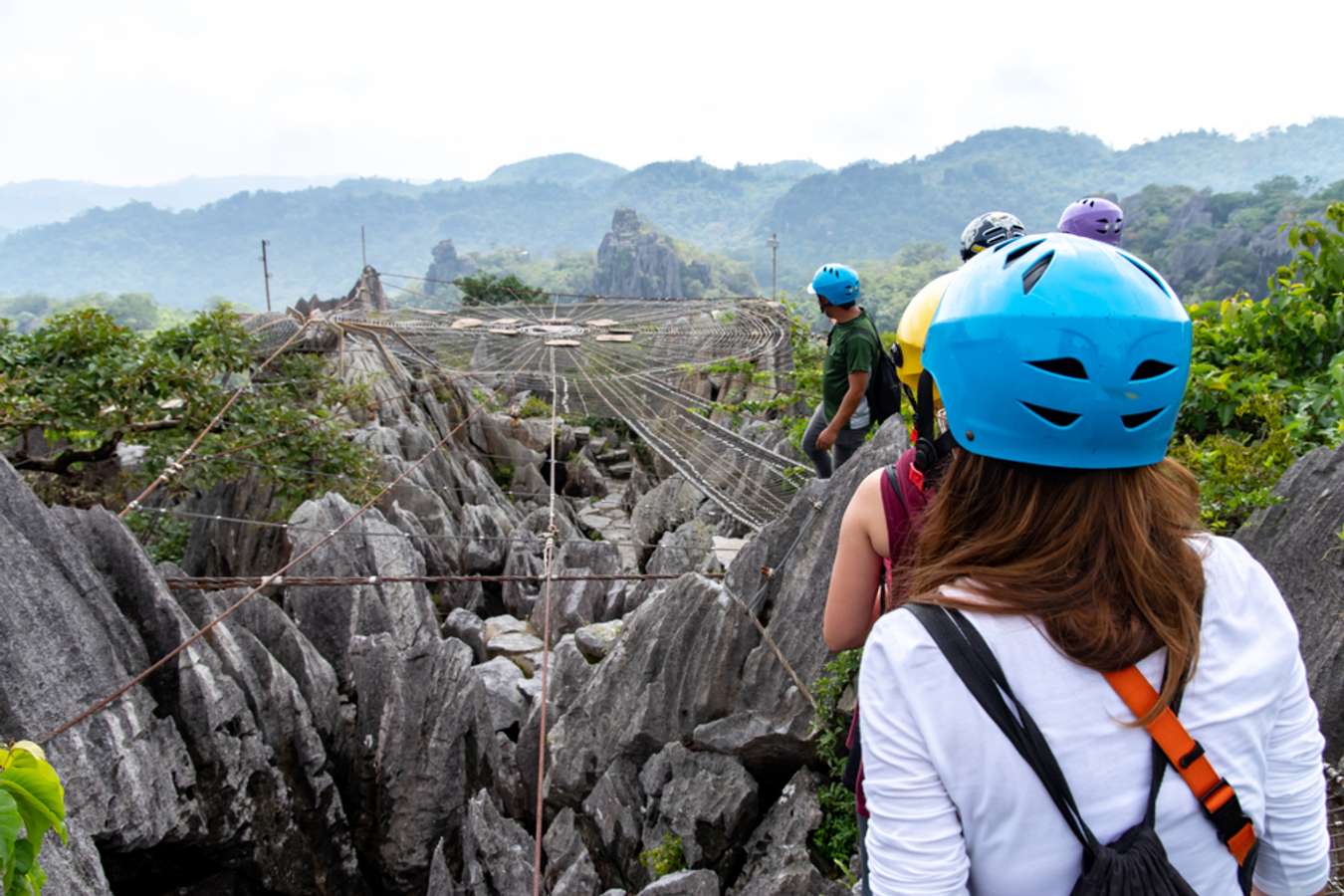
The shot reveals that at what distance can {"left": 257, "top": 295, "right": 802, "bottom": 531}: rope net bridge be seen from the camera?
10883 millimetres

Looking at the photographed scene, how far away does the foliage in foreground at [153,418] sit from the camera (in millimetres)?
7516

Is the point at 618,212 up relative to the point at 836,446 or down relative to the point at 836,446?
up

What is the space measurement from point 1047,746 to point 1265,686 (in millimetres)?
355

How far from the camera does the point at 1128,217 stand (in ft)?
299

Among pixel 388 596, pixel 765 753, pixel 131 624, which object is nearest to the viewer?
pixel 765 753

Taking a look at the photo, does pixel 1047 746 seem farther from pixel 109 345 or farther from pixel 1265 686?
pixel 109 345

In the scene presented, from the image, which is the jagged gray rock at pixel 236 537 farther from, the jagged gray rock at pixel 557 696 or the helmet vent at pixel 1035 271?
the helmet vent at pixel 1035 271

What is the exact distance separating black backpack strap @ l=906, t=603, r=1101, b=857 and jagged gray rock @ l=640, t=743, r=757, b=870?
3.11m

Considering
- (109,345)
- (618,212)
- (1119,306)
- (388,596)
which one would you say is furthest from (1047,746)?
(618,212)

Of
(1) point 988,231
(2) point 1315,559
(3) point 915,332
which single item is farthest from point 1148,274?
(2) point 1315,559

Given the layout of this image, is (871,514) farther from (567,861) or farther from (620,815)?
(567,861)

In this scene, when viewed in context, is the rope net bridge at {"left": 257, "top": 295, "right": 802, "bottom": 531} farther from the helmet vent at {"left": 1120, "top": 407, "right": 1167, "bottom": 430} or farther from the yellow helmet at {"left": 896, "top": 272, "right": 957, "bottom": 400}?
the helmet vent at {"left": 1120, "top": 407, "right": 1167, "bottom": 430}

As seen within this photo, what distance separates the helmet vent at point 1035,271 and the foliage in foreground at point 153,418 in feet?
27.2

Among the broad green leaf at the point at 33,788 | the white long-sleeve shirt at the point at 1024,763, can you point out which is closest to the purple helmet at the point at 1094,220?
the white long-sleeve shirt at the point at 1024,763
